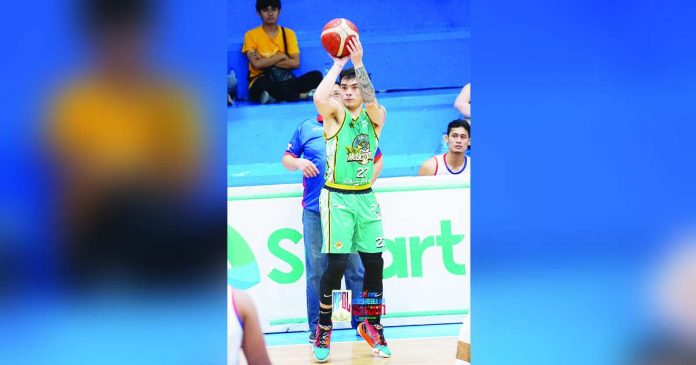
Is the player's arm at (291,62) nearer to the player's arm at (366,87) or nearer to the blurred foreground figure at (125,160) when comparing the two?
the player's arm at (366,87)

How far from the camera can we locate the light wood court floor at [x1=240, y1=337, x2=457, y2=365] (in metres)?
4.10

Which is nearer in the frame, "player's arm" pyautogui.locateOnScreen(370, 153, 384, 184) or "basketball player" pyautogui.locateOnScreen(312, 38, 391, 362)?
"basketball player" pyautogui.locateOnScreen(312, 38, 391, 362)

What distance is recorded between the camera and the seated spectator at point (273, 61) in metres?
4.15

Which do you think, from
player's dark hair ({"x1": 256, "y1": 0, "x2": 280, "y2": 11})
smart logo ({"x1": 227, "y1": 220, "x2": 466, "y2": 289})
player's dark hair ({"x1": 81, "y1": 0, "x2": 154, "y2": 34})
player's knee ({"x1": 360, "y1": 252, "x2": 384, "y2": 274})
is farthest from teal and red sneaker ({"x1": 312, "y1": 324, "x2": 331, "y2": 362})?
player's dark hair ({"x1": 81, "y1": 0, "x2": 154, "y2": 34})

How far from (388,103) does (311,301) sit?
1003 millimetres

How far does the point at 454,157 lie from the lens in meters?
4.54

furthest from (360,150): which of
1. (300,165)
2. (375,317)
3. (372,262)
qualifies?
(375,317)

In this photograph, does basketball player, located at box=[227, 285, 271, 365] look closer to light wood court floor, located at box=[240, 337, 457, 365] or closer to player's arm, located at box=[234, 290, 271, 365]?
player's arm, located at box=[234, 290, 271, 365]

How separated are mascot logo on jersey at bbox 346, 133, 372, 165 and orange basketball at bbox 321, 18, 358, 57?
0.46 meters

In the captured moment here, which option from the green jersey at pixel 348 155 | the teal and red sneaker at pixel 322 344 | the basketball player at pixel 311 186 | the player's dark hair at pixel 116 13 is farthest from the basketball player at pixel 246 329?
the basketball player at pixel 311 186

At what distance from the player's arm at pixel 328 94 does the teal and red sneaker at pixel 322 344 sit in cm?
93

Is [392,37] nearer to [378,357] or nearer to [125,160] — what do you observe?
[378,357]

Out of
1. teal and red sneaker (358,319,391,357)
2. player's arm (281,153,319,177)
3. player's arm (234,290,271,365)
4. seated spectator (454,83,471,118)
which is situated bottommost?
teal and red sneaker (358,319,391,357)

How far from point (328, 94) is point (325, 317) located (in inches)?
38.6
